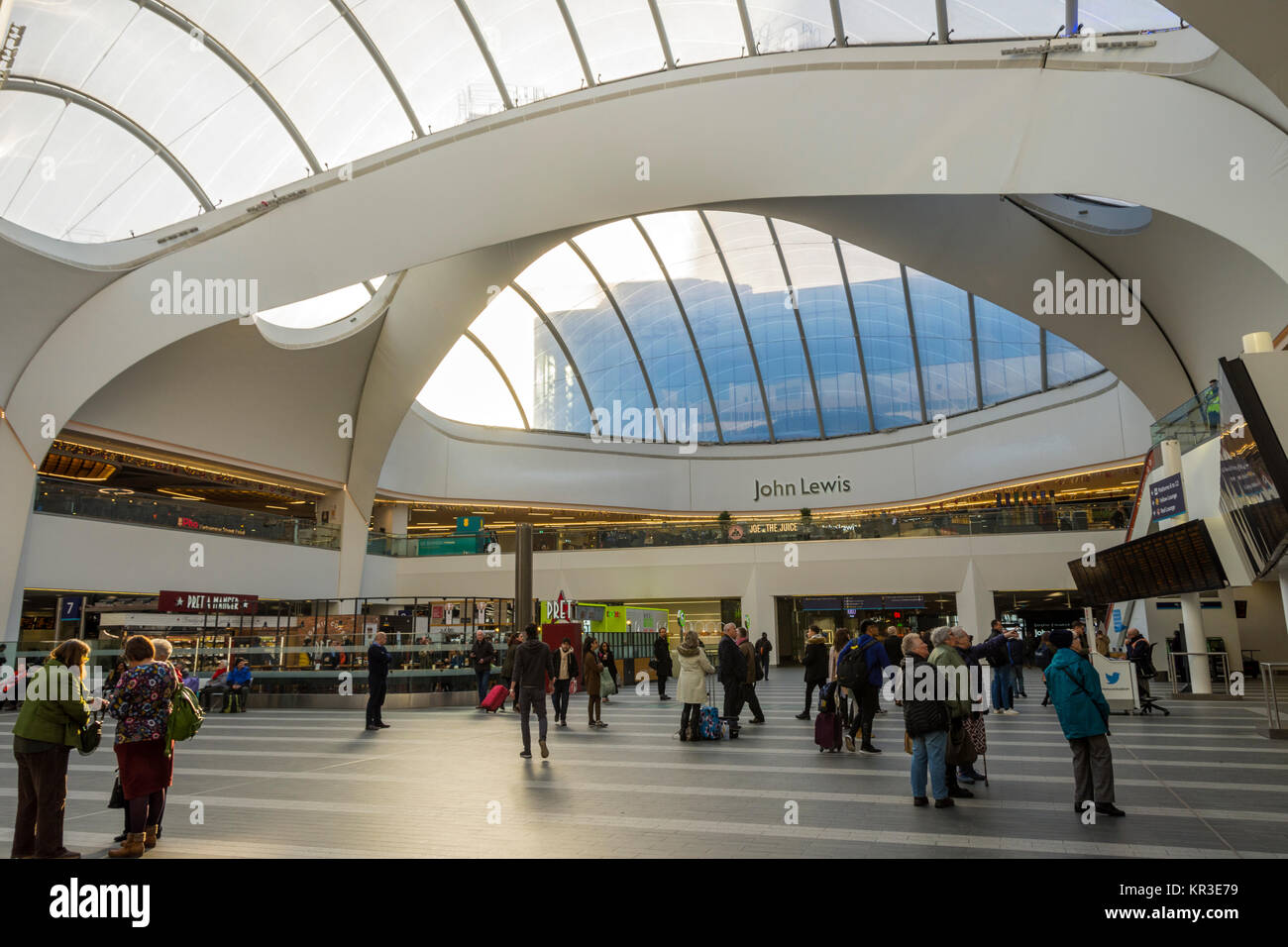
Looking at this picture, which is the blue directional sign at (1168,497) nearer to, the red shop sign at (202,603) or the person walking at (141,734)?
the person walking at (141,734)

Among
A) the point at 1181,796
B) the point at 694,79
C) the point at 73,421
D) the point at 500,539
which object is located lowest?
the point at 1181,796

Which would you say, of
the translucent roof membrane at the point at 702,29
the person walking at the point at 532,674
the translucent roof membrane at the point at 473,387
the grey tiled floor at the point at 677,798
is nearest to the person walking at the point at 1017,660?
the grey tiled floor at the point at 677,798

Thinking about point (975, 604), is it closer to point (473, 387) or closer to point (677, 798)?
point (473, 387)

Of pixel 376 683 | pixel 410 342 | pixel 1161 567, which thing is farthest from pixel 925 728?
pixel 410 342

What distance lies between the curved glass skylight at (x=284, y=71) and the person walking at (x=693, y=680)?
491 inches

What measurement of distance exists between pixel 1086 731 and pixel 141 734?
672 cm

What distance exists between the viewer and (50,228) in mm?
21094

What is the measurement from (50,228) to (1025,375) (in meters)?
30.8

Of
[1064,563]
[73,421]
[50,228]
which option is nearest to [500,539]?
[73,421]

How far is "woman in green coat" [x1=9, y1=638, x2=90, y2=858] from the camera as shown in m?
5.21

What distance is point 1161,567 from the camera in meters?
16.5
